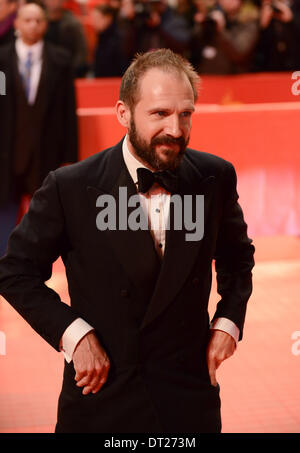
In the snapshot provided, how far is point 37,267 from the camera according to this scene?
2324 millimetres

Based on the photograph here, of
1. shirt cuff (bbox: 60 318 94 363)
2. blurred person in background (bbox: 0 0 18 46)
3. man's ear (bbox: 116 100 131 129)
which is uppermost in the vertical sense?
blurred person in background (bbox: 0 0 18 46)

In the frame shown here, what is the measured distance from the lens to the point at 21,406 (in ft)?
13.5

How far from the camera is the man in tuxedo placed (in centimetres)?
227

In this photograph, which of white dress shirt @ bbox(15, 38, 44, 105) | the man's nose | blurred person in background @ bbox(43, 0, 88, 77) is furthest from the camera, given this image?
blurred person in background @ bbox(43, 0, 88, 77)

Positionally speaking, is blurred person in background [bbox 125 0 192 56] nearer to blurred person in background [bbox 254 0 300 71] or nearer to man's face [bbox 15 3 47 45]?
blurred person in background [bbox 254 0 300 71]

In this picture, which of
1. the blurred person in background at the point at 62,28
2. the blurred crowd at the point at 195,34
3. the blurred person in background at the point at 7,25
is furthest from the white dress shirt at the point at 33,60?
the blurred person in background at the point at 62,28

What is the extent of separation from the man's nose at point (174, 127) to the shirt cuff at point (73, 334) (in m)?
0.64

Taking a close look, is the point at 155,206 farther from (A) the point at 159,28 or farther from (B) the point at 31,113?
(A) the point at 159,28

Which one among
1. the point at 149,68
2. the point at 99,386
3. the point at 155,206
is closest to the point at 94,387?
the point at 99,386

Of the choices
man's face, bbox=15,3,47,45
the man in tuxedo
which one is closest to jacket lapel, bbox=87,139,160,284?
the man in tuxedo

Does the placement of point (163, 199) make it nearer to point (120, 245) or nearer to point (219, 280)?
point (120, 245)

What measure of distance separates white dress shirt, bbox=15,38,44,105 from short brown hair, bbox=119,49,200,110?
3.91 metres

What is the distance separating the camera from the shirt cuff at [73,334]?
7.37 ft

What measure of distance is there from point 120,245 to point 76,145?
420 centimetres
